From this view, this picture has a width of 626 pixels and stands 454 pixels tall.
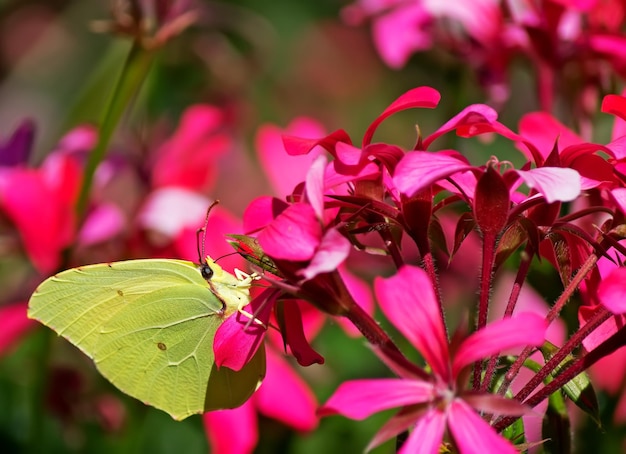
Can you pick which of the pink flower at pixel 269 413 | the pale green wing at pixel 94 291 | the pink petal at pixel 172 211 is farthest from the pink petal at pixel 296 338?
the pink petal at pixel 172 211

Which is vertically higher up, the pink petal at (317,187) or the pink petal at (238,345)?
the pink petal at (317,187)

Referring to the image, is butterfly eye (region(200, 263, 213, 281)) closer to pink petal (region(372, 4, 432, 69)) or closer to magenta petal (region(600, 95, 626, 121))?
magenta petal (region(600, 95, 626, 121))

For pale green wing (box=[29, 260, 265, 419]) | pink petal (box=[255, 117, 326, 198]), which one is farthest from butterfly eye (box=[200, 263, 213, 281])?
pink petal (box=[255, 117, 326, 198])

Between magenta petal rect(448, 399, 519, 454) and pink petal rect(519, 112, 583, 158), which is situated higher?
pink petal rect(519, 112, 583, 158)

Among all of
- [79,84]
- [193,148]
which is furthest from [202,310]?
[79,84]

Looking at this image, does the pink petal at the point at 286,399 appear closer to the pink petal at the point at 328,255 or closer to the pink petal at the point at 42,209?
the pink petal at the point at 42,209

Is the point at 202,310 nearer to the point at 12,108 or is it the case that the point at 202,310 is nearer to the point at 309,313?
the point at 309,313
